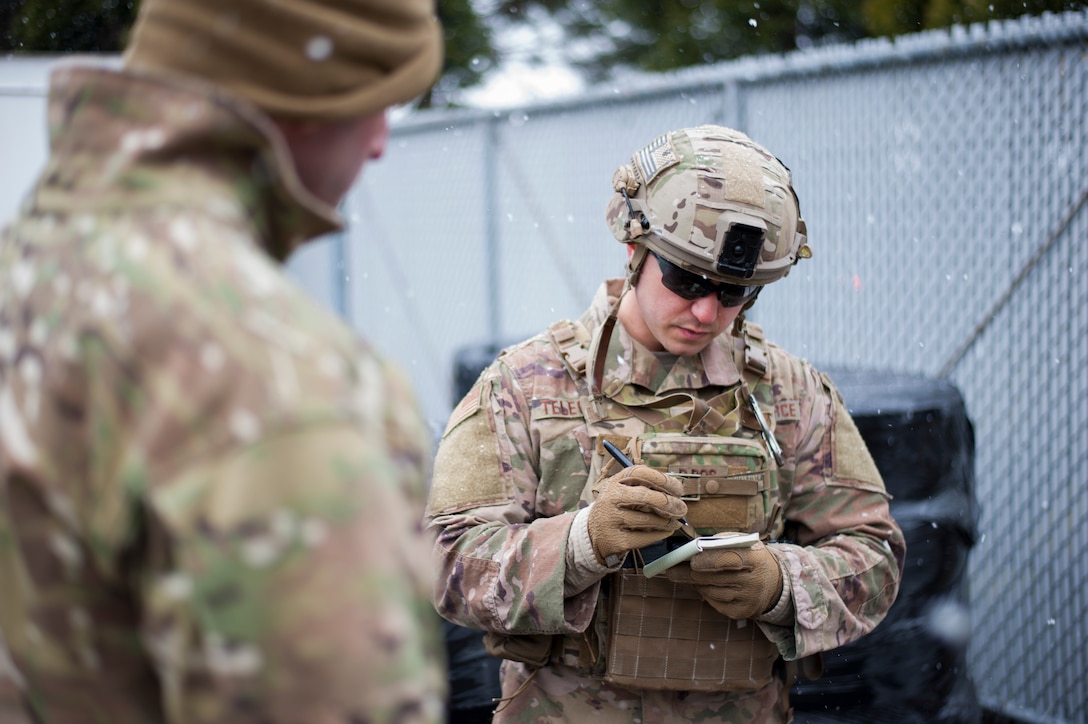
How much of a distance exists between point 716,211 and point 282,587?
1598 millimetres

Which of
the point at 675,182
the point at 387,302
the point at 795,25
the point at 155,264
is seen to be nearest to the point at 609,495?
the point at 675,182

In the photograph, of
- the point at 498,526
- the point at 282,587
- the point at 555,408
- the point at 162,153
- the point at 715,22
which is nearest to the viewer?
the point at 282,587

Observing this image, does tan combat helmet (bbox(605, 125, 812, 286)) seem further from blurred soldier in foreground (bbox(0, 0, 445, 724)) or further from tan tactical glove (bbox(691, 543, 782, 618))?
blurred soldier in foreground (bbox(0, 0, 445, 724))

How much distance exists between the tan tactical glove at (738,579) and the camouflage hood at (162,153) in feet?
4.48

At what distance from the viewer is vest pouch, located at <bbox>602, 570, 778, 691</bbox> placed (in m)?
2.28

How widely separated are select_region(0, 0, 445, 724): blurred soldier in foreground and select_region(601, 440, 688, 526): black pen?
Result: 1.21m

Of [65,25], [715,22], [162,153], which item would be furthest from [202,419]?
[715,22]

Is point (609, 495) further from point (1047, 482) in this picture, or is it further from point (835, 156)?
point (835, 156)

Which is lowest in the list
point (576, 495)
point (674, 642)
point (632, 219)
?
point (674, 642)

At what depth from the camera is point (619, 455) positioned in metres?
2.28

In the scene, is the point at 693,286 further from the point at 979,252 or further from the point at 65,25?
the point at 65,25

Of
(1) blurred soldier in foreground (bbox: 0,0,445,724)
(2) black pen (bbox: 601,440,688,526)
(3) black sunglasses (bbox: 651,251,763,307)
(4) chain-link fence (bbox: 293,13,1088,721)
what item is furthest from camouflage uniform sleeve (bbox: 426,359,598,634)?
(4) chain-link fence (bbox: 293,13,1088,721)

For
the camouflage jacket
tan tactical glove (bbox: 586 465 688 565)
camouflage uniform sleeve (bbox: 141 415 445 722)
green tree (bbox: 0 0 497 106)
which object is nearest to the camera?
camouflage uniform sleeve (bbox: 141 415 445 722)

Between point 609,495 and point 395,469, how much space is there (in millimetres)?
1188
